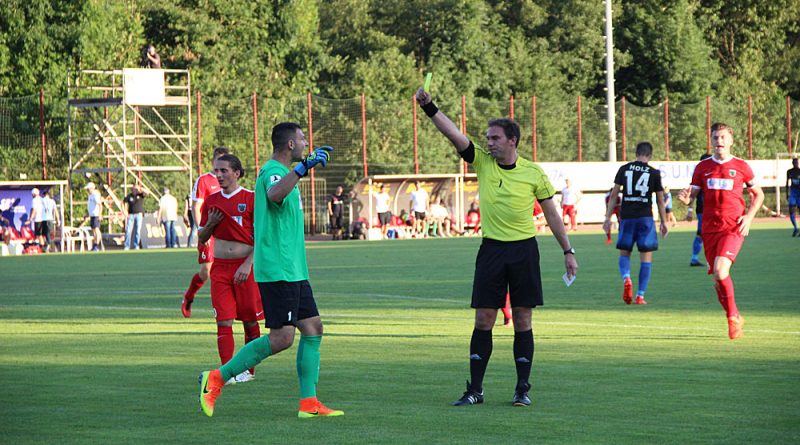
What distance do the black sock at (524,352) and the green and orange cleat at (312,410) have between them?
1.34m

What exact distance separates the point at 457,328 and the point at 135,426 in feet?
20.7

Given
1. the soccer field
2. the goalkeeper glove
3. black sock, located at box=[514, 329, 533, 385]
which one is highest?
the goalkeeper glove

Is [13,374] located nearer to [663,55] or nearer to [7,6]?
[7,6]

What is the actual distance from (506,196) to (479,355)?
1.11m

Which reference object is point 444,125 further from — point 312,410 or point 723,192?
point 723,192

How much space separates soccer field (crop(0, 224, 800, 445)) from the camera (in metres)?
7.94

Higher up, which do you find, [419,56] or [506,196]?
[419,56]

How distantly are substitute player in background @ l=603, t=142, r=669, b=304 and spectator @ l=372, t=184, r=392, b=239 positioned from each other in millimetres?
27817

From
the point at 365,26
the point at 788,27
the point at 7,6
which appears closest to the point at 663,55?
the point at 788,27

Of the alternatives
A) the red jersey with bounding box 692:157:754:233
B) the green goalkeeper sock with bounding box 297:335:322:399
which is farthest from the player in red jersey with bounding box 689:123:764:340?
the green goalkeeper sock with bounding box 297:335:322:399

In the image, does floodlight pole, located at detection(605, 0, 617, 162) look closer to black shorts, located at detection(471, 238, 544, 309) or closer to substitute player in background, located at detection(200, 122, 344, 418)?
black shorts, located at detection(471, 238, 544, 309)

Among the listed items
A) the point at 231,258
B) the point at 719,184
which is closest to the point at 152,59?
the point at 719,184

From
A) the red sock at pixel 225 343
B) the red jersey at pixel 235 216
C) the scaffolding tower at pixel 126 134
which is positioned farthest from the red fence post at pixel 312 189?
the red sock at pixel 225 343

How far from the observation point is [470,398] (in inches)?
348
